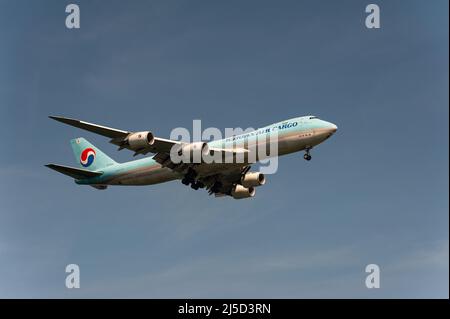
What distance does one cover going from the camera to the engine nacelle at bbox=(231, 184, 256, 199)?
69.8 m

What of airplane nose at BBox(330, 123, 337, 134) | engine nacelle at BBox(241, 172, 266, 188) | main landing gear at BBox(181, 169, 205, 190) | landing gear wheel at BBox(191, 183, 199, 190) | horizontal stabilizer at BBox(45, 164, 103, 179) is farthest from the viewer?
engine nacelle at BBox(241, 172, 266, 188)

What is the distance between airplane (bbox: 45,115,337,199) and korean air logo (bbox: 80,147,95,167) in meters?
0.04

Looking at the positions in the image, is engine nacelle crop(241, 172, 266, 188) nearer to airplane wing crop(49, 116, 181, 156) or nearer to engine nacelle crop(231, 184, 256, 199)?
engine nacelle crop(231, 184, 256, 199)

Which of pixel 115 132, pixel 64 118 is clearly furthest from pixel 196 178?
pixel 64 118

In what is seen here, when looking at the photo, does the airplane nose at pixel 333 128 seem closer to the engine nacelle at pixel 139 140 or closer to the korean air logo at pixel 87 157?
the engine nacelle at pixel 139 140

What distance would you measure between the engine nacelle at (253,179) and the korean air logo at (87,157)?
16914 mm

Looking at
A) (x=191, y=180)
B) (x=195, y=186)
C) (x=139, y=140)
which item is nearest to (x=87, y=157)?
(x=195, y=186)

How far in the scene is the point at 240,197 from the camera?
230 feet

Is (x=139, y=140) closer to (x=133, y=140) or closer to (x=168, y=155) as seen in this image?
(x=133, y=140)

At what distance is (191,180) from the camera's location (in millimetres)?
64812

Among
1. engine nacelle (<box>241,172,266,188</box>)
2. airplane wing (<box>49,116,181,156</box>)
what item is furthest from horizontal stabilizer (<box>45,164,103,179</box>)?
engine nacelle (<box>241,172,266,188</box>)

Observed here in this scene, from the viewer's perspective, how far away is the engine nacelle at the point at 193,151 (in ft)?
198
